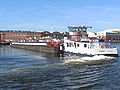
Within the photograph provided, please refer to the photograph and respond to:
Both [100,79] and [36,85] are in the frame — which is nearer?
[36,85]

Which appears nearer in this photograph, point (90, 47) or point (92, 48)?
point (92, 48)

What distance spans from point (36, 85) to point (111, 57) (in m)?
31.1

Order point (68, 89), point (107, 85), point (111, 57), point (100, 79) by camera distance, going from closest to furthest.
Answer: point (68, 89) → point (107, 85) → point (100, 79) → point (111, 57)

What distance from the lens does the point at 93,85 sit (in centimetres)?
Result: 2805

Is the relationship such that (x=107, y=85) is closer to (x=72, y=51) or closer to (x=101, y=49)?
(x=101, y=49)

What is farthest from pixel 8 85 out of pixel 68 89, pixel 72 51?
pixel 72 51

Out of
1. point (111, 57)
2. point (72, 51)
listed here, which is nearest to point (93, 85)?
point (111, 57)

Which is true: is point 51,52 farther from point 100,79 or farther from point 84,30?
point 100,79

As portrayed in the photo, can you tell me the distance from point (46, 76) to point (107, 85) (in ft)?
24.6

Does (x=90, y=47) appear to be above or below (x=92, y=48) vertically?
above

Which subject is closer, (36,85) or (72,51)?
(36,85)

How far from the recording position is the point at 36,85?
2752cm

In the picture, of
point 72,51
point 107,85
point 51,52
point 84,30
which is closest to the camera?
point 107,85

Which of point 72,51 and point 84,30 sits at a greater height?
point 84,30
